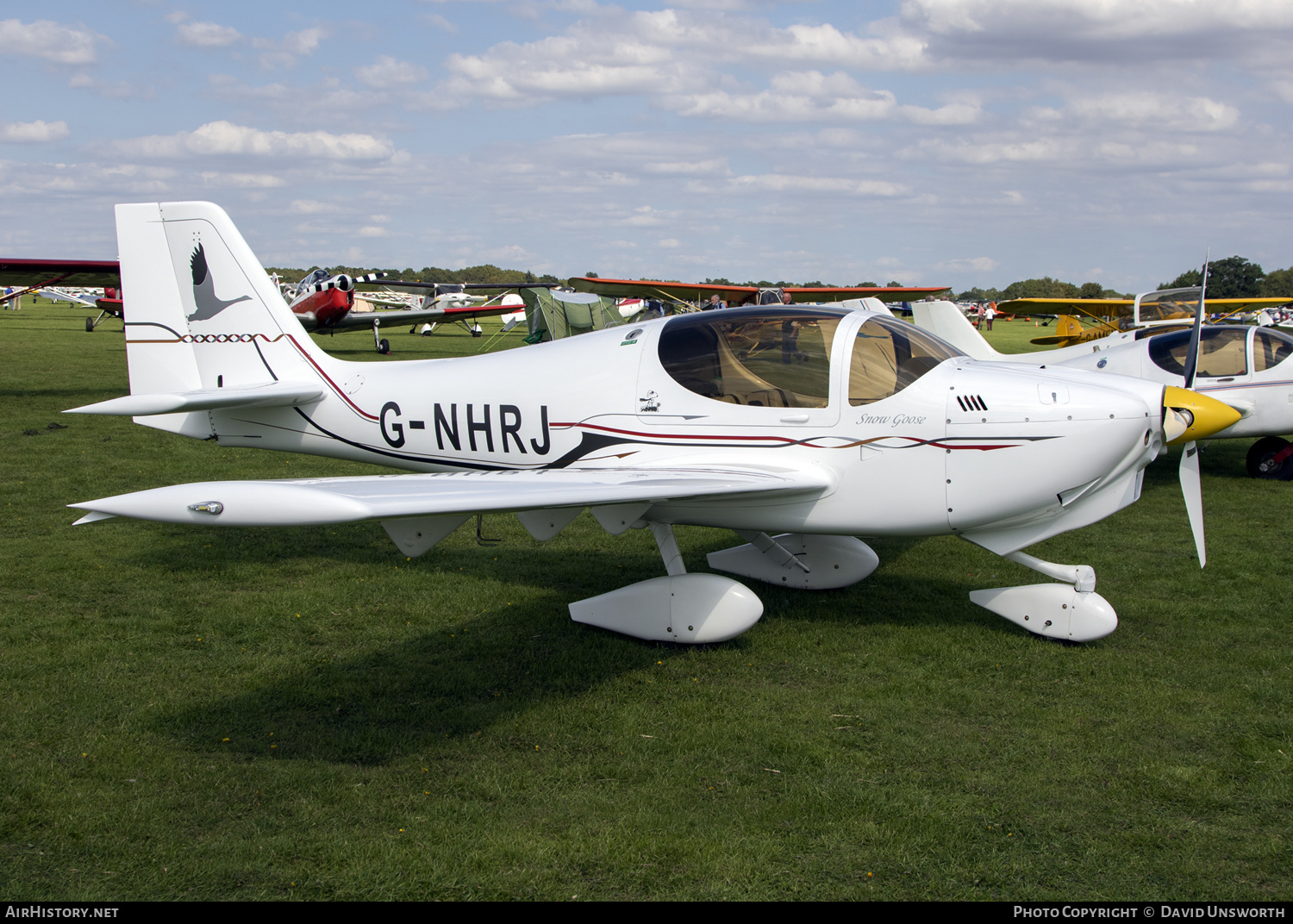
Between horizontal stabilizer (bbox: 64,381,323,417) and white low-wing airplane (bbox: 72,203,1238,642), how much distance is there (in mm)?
18

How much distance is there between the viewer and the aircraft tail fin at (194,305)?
23.0 ft

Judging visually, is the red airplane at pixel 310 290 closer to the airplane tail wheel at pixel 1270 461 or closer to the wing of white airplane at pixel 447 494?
the wing of white airplane at pixel 447 494

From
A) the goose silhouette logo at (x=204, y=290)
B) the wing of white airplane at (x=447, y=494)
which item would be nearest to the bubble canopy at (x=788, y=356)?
the wing of white airplane at (x=447, y=494)

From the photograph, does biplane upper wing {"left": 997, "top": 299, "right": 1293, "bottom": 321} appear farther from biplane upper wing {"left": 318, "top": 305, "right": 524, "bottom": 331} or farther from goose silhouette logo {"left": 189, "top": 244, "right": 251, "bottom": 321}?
goose silhouette logo {"left": 189, "top": 244, "right": 251, "bottom": 321}

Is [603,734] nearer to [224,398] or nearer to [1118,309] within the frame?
[224,398]

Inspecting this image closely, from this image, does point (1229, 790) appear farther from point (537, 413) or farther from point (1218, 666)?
point (537, 413)

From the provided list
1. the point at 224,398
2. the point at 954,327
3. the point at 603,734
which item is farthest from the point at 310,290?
the point at 603,734

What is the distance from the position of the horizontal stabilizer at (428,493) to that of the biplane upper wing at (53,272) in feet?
53.1

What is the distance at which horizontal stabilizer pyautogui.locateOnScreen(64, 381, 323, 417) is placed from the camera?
5.64 metres

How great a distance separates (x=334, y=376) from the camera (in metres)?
6.70

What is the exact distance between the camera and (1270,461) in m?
10.8

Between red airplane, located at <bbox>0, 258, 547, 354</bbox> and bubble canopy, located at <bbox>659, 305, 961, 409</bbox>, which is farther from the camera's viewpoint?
red airplane, located at <bbox>0, 258, 547, 354</bbox>

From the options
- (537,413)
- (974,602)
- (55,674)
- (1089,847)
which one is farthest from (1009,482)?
(55,674)

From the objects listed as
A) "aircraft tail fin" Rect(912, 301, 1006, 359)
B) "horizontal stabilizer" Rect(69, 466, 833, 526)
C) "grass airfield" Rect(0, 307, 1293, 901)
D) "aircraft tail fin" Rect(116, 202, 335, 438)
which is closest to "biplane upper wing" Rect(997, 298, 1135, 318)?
"aircraft tail fin" Rect(912, 301, 1006, 359)
